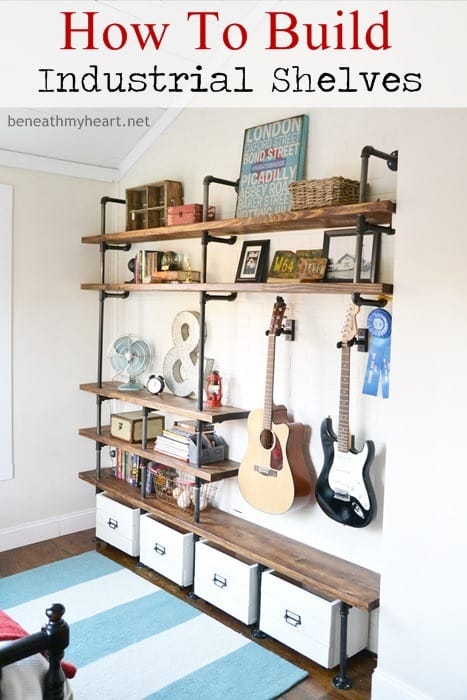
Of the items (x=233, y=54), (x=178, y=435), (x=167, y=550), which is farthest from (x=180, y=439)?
(x=233, y=54)

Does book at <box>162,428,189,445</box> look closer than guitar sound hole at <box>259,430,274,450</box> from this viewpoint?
No

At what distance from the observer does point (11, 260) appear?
3.77 m

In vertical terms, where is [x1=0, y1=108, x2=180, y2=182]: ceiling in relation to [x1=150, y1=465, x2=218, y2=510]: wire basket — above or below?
above

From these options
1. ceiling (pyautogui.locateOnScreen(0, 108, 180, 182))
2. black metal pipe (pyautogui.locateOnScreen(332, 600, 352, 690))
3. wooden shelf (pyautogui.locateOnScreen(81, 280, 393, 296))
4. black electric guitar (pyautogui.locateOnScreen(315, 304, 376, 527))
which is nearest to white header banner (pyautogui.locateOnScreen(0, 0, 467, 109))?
ceiling (pyautogui.locateOnScreen(0, 108, 180, 182))

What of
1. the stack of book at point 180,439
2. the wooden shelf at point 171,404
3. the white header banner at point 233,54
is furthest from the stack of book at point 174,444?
the white header banner at point 233,54

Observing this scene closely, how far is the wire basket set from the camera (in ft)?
11.2

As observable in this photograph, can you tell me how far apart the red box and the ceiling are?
27.4 inches

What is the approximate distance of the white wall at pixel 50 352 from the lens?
384cm

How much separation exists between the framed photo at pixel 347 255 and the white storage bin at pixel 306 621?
133 cm

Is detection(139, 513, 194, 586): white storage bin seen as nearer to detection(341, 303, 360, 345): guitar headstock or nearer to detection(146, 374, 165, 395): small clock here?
detection(146, 374, 165, 395): small clock

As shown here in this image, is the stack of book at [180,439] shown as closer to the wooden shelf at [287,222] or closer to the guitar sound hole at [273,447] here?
the guitar sound hole at [273,447]

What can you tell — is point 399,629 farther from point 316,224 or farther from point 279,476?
point 316,224

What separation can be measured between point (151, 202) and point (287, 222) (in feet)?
4.20

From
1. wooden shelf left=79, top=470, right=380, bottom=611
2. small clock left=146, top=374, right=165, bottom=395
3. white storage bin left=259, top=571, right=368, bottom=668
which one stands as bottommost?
white storage bin left=259, top=571, right=368, bottom=668
